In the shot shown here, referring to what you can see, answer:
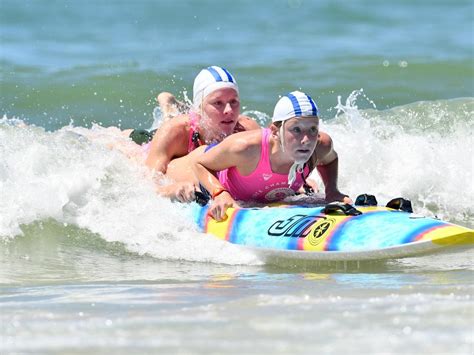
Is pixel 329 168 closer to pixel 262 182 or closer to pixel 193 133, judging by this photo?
pixel 262 182

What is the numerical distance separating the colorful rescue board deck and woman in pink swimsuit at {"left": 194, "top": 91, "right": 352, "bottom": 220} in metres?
0.24

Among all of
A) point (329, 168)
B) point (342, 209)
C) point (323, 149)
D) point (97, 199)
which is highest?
point (323, 149)

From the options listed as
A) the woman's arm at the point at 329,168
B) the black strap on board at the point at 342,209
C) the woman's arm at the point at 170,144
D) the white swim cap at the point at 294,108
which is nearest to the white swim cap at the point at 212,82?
the woman's arm at the point at 170,144

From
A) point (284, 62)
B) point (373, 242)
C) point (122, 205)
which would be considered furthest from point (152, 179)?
point (284, 62)

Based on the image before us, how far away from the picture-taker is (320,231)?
639cm

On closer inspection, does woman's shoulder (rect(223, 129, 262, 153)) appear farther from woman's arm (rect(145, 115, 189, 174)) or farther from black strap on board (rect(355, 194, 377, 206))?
woman's arm (rect(145, 115, 189, 174))

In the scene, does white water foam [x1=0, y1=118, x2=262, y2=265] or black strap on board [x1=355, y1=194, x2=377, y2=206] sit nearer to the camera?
black strap on board [x1=355, y1=194, x2=377, y2=206]

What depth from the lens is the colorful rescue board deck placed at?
5902mm

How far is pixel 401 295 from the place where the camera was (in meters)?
4.91

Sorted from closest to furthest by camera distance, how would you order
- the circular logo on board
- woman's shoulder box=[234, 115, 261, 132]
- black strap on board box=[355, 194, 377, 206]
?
the circular logo on board → black strap on board box=[355, 194, 377, 206] → woman's shoulder box=[234, 115, 261, 132]

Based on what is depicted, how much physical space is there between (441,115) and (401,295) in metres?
7.25

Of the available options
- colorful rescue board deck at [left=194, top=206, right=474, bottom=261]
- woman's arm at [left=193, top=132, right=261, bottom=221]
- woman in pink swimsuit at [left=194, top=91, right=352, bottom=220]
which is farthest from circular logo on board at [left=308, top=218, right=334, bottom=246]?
woman's arm at [left=193, top=132, right=261, bottom=221]

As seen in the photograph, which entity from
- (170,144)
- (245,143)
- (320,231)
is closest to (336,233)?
(320,231)

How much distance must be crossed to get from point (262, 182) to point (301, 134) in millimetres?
588
